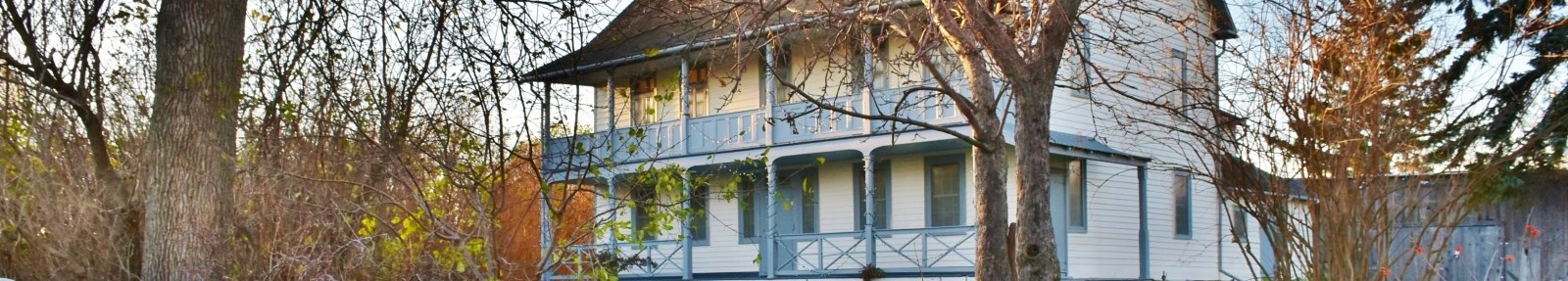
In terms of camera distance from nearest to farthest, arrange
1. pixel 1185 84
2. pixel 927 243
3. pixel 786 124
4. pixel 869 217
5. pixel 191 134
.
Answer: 1. pixel 191 134
2. pixel 1185 84
3. pixel 869 217
4. pixel 927 243
5. pixel 786 124

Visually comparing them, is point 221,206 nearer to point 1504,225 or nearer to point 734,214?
point 734,214

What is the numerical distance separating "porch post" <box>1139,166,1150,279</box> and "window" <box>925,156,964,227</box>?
2.28 m

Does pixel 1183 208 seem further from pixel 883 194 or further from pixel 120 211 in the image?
pixel 120 211

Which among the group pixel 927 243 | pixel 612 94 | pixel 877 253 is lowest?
pixel 877 253

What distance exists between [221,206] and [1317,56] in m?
7.40

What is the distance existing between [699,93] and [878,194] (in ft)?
11.7

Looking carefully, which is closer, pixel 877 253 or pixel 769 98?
pixel 877 253

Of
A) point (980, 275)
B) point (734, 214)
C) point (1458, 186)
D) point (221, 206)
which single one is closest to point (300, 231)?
point (221, 206)

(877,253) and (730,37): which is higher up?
(730,37)

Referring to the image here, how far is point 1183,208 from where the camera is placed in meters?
21.9

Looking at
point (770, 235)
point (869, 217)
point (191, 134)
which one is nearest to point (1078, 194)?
point (869, 217)

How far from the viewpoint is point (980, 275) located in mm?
12969

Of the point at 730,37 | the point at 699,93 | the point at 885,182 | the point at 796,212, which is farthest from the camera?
the point at 699,93

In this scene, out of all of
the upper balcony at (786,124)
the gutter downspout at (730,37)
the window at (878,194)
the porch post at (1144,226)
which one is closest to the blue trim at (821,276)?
the window at (878,194)
